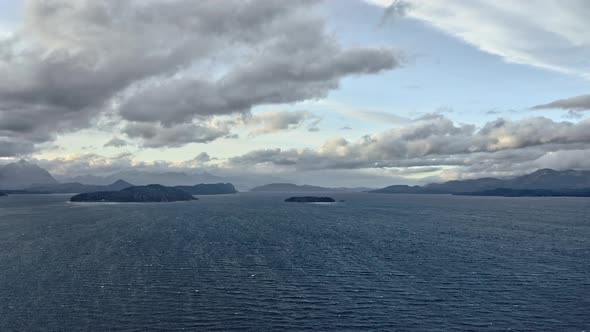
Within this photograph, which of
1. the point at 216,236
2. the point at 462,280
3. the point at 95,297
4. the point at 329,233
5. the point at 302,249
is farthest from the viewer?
the point at 329,233

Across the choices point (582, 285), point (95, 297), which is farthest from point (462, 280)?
point (95, 297)

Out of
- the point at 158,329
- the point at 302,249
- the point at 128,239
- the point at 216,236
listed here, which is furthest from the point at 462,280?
the point at 128,239

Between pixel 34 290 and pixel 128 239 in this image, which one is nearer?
pixel 34 290

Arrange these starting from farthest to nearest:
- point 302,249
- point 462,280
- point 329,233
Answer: point 329,233
point 302,249
point 462,280

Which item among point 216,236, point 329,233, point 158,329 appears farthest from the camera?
point 329,233

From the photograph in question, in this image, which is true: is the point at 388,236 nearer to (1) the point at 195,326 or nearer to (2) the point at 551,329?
(2) the point at 551,329

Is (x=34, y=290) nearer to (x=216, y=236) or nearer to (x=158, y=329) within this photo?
(x=158, y=329)

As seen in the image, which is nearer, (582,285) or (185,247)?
(582,285)

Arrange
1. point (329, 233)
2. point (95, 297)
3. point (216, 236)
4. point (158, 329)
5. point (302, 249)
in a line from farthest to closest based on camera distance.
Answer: point (329, 233) → point (216, 236) → point (302, 249) → point (95, 297) → point (158, 329)

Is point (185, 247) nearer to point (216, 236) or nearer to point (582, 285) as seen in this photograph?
point (216, 236)
